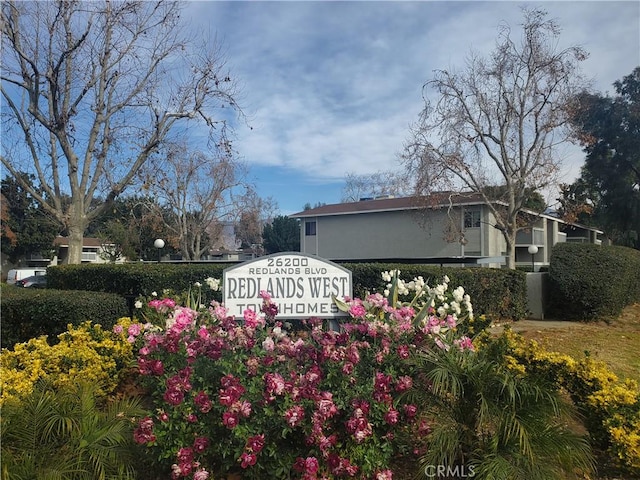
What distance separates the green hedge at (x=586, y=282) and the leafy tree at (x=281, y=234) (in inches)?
1820

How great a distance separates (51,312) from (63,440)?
3.54 metres

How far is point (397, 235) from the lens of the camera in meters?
30.9

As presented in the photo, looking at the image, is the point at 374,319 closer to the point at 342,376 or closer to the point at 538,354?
the point at 342,376

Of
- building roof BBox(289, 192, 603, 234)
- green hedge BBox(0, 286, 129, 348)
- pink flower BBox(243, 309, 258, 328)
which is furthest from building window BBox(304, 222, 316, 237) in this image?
pink flower BBox(243, 309, 258, 328)

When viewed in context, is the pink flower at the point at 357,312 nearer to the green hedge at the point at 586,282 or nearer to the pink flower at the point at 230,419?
the pink flower at the point at 230,419

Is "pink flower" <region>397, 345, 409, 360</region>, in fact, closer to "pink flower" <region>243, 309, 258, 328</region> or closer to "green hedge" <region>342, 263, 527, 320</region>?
"pink flower" <region>243, 309, 258, 328</region>

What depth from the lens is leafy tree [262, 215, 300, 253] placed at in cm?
5822

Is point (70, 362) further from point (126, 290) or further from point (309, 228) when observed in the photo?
point (309, 228)

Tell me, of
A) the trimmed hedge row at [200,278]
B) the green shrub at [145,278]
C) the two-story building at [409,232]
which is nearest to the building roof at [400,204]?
the two-story building at [409,232]

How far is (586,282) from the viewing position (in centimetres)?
1161

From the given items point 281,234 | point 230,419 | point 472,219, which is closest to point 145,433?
point 230,419

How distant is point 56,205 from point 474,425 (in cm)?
1248

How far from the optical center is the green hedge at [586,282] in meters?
11.6

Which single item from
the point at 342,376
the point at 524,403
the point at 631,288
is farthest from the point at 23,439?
the point at 631,288
